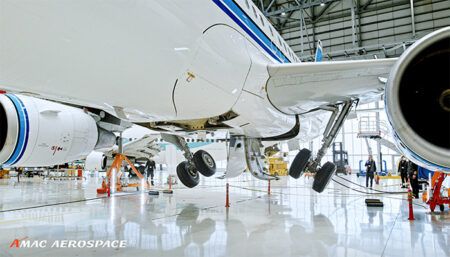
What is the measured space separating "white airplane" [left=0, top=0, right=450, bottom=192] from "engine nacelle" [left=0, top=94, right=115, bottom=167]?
0.01 meters

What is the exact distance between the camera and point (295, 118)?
18.1 feet

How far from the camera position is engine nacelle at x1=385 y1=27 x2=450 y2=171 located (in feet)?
8.58

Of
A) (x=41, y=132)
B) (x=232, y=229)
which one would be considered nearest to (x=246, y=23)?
(x=232, y=229)

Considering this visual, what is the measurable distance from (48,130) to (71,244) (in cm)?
159

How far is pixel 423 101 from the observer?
3.16 m

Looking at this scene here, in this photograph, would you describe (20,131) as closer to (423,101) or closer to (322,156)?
(322,156)

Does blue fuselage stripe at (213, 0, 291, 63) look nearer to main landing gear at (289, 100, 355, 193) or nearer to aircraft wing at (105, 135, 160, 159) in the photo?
main landing gear at (289, 100, 355, 193)

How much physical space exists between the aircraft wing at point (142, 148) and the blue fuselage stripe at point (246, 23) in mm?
11659

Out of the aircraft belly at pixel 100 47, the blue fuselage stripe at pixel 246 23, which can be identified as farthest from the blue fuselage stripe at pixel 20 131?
the blue fuselage stripe at pixel 246 23

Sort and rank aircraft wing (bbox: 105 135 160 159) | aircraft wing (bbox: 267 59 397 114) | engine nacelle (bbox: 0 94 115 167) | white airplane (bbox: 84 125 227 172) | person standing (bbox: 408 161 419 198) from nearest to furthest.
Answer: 1. aircraft wing (bbox: 267 59 397 114)
2. engine nacelle (bbox: 0 94 115 167)
3. person standing (bbox: 408 161 419 198)
4. white airplane (bbox: 84 125 227 172)
5. aircraft wing (bbox: 105 135 160 159)

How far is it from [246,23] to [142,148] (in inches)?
580

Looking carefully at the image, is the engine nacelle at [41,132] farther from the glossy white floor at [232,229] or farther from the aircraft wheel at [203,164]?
the aircraft wheel at [203,164]

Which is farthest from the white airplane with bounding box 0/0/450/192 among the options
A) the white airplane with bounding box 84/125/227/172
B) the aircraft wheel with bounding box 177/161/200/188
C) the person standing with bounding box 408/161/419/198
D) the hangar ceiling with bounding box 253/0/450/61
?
the hangar ceiling with bounding box 253/0/450/61

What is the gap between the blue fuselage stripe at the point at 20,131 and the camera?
13.6ft
